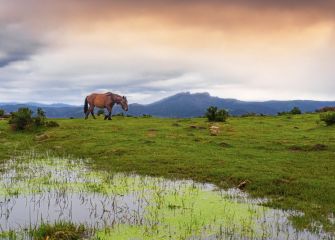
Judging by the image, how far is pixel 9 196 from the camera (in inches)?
683

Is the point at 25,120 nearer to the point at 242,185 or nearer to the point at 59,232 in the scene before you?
the point at 242,185

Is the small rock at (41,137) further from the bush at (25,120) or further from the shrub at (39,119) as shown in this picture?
the shrub at (39,119)

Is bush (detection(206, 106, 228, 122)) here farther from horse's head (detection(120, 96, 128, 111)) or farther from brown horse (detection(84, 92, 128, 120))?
horse's head (detection(120, 96, 128, 111))

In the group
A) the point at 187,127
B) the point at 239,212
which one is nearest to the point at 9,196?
the point at 239,212

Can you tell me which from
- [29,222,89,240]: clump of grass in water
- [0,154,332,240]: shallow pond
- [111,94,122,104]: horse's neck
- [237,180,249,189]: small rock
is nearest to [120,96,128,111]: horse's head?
[111,94,122,104]: horse's neck

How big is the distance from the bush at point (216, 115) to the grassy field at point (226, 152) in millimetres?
2543

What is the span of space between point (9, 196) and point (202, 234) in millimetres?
8210

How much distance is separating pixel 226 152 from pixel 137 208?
12799mm

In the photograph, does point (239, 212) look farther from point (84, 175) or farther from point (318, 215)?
point (84, 175)

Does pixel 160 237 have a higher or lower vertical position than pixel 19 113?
lower

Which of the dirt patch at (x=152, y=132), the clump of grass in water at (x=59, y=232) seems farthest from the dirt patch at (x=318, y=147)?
the clump of grass in water at (x=59, y=232)

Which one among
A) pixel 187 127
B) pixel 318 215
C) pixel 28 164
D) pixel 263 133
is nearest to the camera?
pixel 318 215

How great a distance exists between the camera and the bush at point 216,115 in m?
45.3

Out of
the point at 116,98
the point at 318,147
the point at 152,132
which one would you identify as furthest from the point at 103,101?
the point at 318,147
